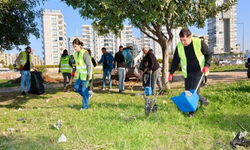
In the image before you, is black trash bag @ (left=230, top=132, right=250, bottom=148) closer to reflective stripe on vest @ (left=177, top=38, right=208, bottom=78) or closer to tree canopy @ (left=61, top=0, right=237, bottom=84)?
reflective stripe on vest @ (left=177, top=38, right=208, bottom=78)

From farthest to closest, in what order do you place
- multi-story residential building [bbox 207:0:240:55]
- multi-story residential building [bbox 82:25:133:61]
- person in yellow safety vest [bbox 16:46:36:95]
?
multi-story residential building [bbox 207:0:240:55] < multi-story residential building [bbox 82:25:133:61] < person in yellow safety vest [bbox 16:46:36:95]

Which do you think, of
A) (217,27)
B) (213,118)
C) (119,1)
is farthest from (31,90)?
(217,27)

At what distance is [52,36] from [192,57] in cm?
9849

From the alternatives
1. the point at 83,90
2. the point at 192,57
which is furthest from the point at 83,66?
the point at 192,57

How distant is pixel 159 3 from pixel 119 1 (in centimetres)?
137

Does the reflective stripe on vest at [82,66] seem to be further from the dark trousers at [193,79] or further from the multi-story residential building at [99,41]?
the multi-story residential building at [99,41]

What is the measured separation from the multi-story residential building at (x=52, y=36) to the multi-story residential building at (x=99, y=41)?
574 inches

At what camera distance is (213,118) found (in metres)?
4.73

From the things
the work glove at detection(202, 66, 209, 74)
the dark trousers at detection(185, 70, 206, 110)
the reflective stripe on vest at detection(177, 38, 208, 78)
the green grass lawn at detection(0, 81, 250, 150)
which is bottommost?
the green grass lawn at detection(0, 81, 250, 150)

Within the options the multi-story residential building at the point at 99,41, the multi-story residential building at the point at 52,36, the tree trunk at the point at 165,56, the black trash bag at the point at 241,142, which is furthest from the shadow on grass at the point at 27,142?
the multi-story residential building at the point at 99,41

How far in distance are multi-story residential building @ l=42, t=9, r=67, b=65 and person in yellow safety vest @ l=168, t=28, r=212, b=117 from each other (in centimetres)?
9249

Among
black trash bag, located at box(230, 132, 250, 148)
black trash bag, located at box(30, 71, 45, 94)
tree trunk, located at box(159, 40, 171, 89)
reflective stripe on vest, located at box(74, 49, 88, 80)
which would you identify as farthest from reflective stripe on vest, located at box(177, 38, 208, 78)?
black trash bag, located at box(30, 71, 45, 94)

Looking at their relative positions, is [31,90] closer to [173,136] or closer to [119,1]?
[119,1]

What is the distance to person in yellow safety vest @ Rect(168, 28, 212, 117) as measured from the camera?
469 centimetres
